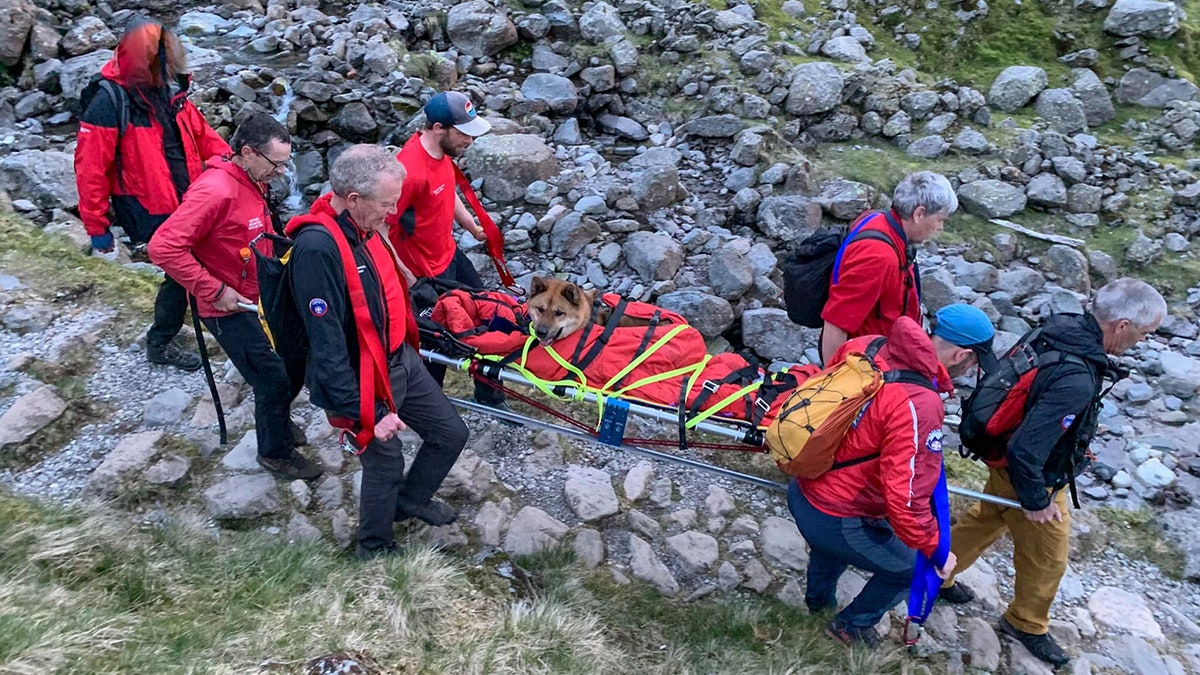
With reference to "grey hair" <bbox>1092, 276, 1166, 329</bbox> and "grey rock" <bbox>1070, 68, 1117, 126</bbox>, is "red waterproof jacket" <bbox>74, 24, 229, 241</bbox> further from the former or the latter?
"grey rock" <bbox>1070, 68, 1117, 126</bbox>

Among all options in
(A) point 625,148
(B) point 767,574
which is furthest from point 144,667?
(A) point 625,148

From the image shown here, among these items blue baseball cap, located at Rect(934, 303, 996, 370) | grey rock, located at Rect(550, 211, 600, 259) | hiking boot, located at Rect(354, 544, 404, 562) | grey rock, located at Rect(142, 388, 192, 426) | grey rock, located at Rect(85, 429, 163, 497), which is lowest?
grey rock, located at Rect(550, 211, 600, 259)

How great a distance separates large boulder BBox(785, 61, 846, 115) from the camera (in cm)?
1144

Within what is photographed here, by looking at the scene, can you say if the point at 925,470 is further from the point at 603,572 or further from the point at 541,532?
the point at 541,532

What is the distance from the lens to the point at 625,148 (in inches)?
453

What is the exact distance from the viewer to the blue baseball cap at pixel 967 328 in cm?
412

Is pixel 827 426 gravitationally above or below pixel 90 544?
above

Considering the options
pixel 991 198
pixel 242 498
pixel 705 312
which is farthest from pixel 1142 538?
pixel 242 498

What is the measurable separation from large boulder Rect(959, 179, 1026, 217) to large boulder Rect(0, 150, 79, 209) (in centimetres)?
1091

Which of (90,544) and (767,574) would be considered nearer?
(90,544)

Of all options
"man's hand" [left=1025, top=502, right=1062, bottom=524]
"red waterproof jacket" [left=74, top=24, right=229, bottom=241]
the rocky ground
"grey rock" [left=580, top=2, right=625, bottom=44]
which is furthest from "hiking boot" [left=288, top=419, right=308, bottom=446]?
"grey rock" [left=580, top=2, right=625, bottom=44]

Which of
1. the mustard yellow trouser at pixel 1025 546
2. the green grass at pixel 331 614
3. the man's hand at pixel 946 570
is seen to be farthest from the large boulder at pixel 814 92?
the man's hand at pixel 946 570

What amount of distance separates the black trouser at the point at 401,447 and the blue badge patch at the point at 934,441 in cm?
259

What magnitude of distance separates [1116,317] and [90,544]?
564cm
